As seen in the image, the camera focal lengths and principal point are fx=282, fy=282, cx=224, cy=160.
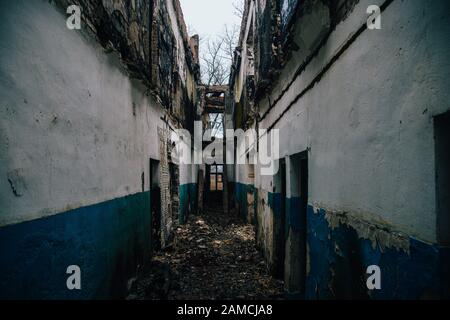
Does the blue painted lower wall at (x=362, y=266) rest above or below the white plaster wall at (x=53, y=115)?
below

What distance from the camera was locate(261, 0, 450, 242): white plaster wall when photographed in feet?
4.26

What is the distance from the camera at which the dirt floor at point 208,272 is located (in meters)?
4.36

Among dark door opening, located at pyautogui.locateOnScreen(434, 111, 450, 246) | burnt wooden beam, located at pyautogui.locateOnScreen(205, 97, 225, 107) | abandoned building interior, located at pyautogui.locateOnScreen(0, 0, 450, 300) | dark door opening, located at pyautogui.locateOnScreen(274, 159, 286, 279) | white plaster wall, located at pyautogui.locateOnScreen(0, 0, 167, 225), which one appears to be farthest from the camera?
burnt wooden beam, located at pyautogui.locateOnScreen(205, 97, 225, 107)

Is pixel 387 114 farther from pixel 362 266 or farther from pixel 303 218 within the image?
pixel 303 218

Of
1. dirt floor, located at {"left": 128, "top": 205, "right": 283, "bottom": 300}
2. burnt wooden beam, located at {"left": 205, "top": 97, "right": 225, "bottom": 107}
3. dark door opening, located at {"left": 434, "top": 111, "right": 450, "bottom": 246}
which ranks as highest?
burnt wooden beam, located at {"left": 205, "top": 97, "right": 225, "bottom": 107}

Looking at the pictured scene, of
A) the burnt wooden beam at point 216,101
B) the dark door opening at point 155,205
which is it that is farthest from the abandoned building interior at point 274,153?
the burnt wooden beam at point 216,101

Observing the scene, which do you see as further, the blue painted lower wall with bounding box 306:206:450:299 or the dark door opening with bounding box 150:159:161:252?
the dark door opening with bounding box 150:159:161:252

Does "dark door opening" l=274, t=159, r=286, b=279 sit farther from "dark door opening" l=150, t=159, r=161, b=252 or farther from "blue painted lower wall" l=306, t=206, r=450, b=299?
"dark door opening" l=150, t=159, r=161, b=252

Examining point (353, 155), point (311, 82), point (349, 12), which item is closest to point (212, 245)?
point (311, 82)

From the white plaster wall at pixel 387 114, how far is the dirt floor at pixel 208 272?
267 centimetres

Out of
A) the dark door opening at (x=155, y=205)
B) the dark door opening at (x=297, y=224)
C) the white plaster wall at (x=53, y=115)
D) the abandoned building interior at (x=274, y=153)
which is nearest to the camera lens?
the abandoned building interior at (x=274, y=153)

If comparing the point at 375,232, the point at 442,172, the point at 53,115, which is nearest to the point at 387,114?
the point at 442,172

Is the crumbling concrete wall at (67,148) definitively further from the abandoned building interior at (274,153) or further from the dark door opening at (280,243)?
the dark door opening at (280,243)

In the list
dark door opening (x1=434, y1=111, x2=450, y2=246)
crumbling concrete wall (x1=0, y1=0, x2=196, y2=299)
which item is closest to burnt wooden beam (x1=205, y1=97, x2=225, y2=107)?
crumbling concrete wall (x1=0, y1=0, x2=196, y2=299)
